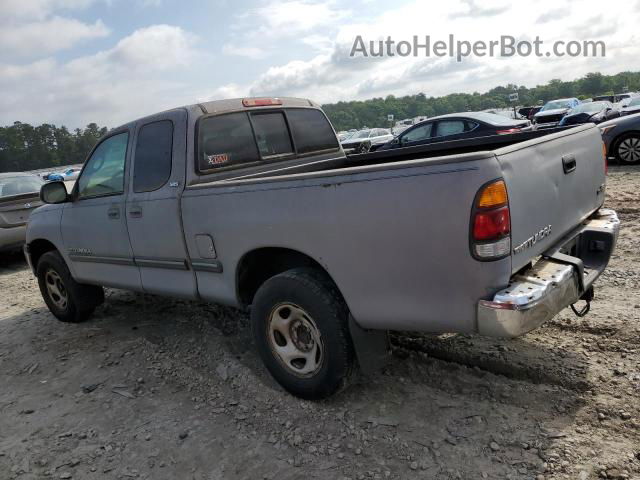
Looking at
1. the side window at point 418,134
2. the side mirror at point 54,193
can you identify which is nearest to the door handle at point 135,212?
the side mirror at point 54,193

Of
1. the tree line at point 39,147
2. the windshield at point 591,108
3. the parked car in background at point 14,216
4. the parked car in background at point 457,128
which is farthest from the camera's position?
the tree line at point 39,147

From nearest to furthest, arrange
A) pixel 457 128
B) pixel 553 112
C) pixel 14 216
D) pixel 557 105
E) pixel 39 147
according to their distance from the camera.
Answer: pixel 14 216 < pixel 457 128 < pixel 553 112 < pixel 557 105 < pixel 39 147

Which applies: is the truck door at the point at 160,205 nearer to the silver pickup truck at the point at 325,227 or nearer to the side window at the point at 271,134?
the silver pickup truck at the point at 325,227

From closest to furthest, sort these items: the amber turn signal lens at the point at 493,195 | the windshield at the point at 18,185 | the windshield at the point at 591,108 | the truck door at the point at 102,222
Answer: the amber turn signal lens at the point at 493,195 < the truck door at the point at 102,222 < the windshield at the point at 18,185 < the windshield at the point at 591,108

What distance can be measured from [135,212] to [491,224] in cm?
288

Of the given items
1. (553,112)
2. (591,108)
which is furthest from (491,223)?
(553,112)

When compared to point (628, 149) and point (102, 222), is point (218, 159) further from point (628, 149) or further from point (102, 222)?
point (628, 149)

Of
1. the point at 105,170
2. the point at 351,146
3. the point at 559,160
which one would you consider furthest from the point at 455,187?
the point at 351,146

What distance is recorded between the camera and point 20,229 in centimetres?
882

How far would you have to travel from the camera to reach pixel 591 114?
56.9 ft

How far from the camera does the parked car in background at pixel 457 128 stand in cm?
1255

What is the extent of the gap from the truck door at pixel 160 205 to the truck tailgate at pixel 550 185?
233 cm

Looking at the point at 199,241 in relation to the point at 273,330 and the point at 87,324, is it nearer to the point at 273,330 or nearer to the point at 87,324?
the point at 273,330

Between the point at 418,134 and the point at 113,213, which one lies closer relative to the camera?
the point at 113,213
